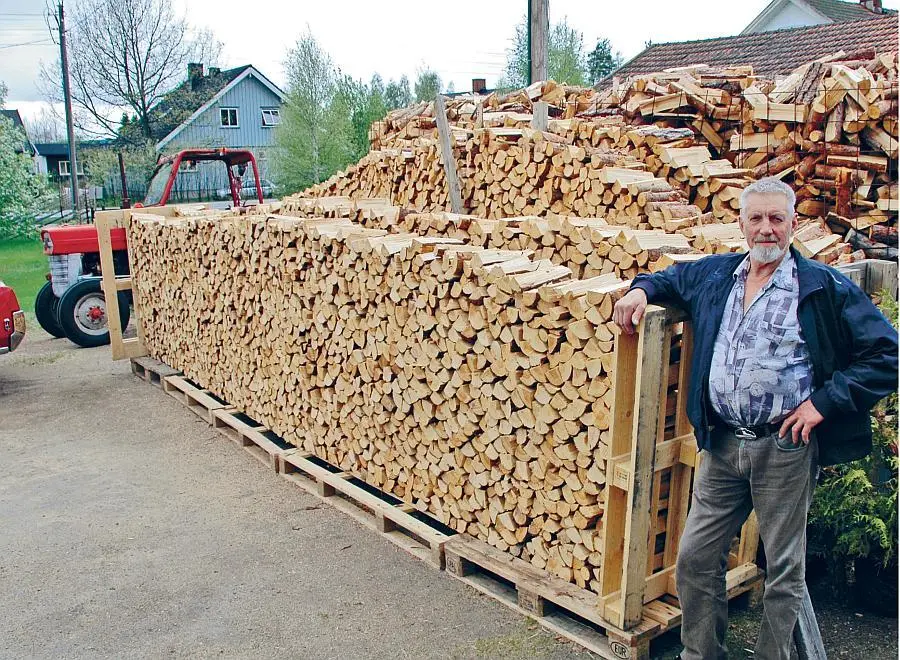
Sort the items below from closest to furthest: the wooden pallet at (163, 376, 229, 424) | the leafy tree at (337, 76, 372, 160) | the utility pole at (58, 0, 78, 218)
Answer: the wooden pallet at (163, 376, 229, 424)
the utility pole at (58, 0, 78, 218)
the leafy tree at (337, 76, 372, 160)

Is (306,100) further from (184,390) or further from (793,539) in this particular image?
(793,539)

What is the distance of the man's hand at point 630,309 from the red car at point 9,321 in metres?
7.54

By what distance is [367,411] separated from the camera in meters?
5.43

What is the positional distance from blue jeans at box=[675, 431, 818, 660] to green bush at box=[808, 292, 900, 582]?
2.80ft

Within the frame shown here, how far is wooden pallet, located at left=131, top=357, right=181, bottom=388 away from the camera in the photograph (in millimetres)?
8875

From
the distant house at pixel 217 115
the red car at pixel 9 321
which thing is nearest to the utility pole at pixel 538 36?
the red car at pixel 9 321

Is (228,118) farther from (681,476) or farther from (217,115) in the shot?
(681,476)

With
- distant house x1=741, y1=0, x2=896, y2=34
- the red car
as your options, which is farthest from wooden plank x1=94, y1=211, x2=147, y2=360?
distant house x1=741, y1=0, x2=896, y2=34

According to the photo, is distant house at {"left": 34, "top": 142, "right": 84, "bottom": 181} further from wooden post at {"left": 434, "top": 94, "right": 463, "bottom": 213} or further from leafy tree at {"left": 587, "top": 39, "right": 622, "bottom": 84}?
wooden post at {"left": 434, "top": 94, "right": 463, "bottom": 213}

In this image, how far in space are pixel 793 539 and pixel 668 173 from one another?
11.7 ft

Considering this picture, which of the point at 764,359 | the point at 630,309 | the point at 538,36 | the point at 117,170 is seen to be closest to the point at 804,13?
the point at 538,36

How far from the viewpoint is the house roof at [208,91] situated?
35344mm

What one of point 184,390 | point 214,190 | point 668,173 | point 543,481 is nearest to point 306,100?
point 214,190

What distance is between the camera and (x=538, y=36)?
1073 cm
